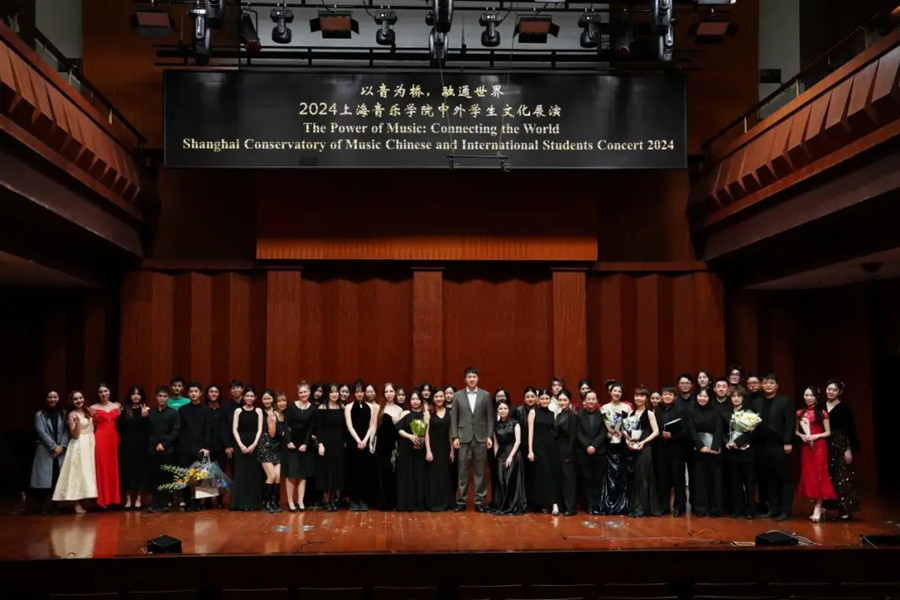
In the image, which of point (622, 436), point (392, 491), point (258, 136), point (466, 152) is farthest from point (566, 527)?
point (258, 136)

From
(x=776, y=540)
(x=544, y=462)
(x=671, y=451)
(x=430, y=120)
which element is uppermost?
(x=430, y=120)

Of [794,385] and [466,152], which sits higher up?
[466,152]

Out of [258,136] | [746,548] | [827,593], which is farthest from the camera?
[258,136]

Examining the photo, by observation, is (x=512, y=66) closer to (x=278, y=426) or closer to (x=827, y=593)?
(x=278, y=426)

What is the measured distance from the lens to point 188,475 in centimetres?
848

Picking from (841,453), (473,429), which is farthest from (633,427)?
(841,453)

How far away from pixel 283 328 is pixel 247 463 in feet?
7.13

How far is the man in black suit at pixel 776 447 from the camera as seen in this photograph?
8406 millimetres

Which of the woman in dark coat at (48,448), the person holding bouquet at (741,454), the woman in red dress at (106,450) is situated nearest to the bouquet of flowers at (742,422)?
the person holding bouquet at (741,454)

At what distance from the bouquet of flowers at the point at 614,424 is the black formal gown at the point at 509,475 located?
768 millimetres

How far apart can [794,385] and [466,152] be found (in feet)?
15.9

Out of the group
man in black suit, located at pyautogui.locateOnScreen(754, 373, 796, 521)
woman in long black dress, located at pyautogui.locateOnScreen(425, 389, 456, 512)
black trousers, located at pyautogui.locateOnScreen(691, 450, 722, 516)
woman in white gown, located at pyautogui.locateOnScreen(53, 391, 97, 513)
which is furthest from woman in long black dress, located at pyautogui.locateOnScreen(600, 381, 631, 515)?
woman in white gown, located at pyautogui.locateOnScreen(53, 391, 97, 513)

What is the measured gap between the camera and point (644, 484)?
8742 millimetres

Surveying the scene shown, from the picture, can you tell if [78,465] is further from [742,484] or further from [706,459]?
[742,484]
